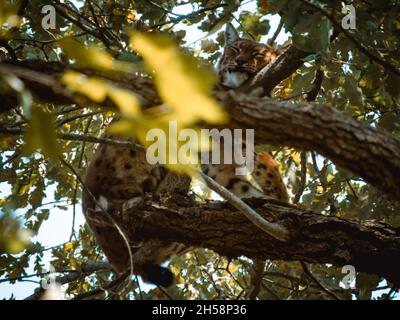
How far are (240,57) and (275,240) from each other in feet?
10.4

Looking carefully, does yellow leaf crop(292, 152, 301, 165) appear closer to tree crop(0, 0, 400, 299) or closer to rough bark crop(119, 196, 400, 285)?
tree crop(0, 0, 400, 299)

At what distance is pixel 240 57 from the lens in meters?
6.14

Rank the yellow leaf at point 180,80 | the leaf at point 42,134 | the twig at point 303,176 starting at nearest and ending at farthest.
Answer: the yellow leaf at point 180,80
the leaf at point 42,134
the twig at point 303,176

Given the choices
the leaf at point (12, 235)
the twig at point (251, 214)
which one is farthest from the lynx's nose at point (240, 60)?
the leaf at point (12, 235)

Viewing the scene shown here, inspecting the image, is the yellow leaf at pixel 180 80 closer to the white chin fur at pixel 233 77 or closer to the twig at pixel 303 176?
the twig at pixel 303 176

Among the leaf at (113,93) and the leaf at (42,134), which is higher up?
the leaf at (113,93)

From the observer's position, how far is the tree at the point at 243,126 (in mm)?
1343

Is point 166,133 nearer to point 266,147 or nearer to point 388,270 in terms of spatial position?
point 388,270

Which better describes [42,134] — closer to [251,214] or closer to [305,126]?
[305,126]

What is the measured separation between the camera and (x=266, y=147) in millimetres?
4367

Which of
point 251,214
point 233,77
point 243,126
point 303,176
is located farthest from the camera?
point 233,77

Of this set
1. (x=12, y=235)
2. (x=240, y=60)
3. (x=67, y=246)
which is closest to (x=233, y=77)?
(x=240, y=60)

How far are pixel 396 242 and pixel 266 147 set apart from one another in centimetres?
140
